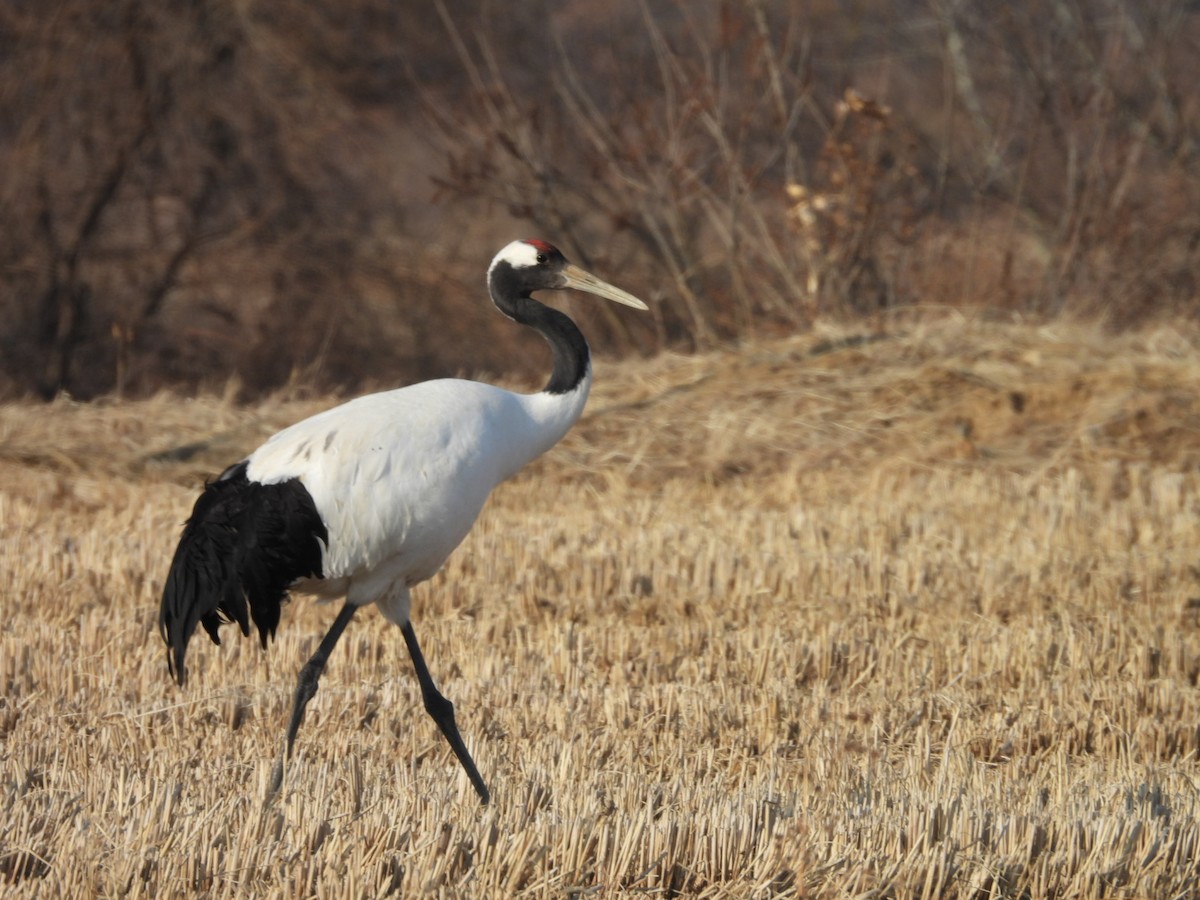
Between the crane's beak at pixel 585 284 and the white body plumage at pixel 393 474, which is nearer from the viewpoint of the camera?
the white body plumage at pixel 393 474

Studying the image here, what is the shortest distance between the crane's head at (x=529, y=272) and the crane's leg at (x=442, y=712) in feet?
3.94

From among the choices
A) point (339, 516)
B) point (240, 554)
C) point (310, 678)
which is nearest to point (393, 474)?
point (339, 516)

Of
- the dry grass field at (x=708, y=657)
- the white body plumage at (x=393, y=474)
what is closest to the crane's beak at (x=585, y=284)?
the white body plumage at (x=393, y=474)

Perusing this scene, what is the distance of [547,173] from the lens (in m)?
13.0

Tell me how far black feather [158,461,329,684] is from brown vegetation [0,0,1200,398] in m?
7.60

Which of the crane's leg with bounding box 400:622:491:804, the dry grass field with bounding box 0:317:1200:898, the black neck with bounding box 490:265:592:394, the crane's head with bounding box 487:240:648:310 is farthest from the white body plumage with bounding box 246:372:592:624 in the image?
the crane's head with bounding box 487:240:648:310

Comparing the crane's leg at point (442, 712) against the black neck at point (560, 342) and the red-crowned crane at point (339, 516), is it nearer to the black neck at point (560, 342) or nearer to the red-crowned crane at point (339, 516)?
the red-crowned crane at point (339, 516)

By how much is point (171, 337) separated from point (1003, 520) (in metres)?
10.3

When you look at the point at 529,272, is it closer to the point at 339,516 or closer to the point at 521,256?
the point at 521,256

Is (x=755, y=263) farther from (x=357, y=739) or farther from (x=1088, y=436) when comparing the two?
(x=357, y=739)

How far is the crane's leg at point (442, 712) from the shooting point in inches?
171

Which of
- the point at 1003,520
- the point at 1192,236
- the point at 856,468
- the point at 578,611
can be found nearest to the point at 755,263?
the point at 1192,236

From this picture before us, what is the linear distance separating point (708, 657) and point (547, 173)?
7838 millimetres

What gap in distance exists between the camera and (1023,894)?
345 cm
